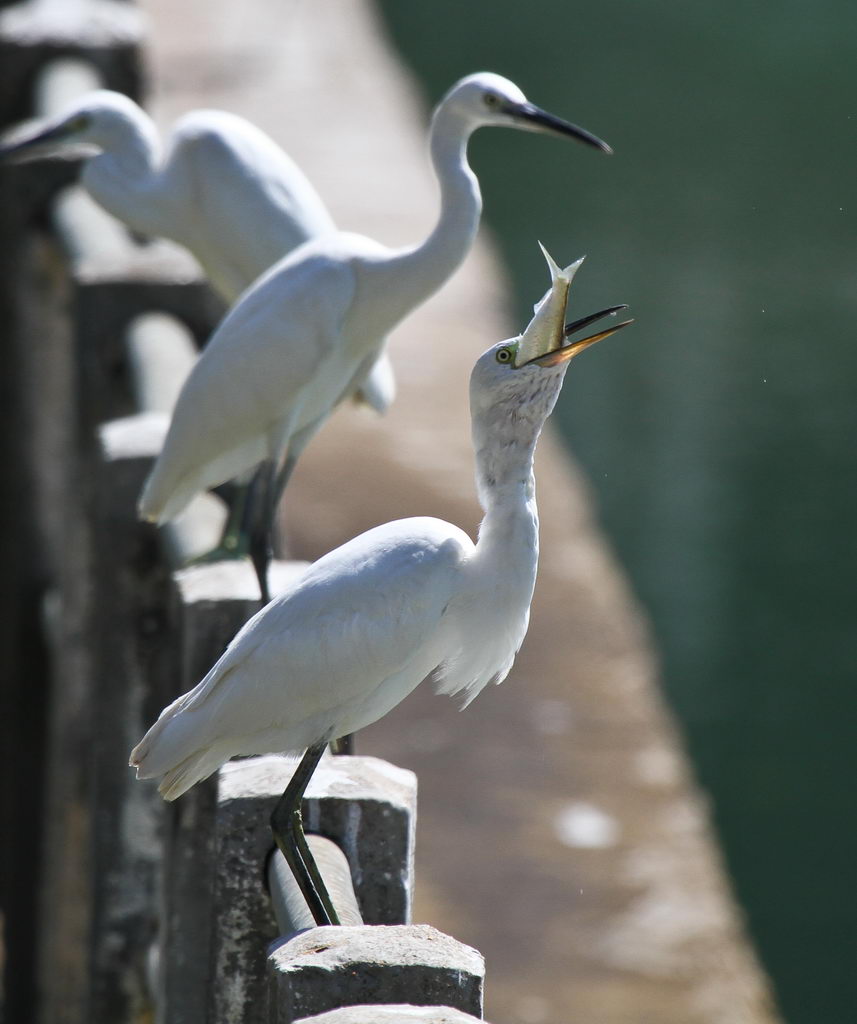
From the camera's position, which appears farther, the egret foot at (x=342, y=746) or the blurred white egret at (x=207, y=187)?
the blurred white egret at (x=207, y=187)

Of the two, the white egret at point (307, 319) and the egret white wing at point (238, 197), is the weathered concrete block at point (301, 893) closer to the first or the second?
the white egret at point (307, 319)

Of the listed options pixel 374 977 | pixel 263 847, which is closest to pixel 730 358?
pixel 263 847

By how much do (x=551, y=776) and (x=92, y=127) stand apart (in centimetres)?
173

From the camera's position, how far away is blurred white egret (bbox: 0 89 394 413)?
2.38 m

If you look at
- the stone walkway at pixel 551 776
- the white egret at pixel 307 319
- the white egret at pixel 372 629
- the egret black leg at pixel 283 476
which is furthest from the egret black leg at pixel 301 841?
the stone walkway at pixel 551 776

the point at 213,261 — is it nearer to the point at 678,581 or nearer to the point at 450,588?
the point at 450,588

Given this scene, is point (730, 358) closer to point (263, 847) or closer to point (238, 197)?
point (238, 197)

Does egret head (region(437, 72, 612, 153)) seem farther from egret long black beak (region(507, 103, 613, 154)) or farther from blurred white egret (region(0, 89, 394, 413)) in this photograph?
blurred white egret (region(0, 89, 394, 413))

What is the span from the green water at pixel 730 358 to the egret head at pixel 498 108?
1.12 feet

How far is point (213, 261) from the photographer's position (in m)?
2.49

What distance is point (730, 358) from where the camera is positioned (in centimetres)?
692

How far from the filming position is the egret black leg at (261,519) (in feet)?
6.26

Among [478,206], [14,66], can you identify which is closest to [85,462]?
[478,206]

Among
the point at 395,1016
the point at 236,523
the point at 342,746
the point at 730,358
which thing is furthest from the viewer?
the point at 730,358
